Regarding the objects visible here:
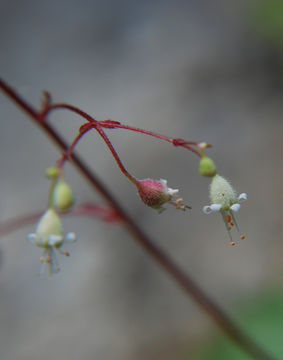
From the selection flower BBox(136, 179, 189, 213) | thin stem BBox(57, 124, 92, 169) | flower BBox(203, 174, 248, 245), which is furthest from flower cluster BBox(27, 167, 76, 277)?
flower BBox(203, 174, 248, 245)

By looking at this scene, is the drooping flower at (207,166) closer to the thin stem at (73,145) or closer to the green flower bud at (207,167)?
the green flower bud at (207,167)

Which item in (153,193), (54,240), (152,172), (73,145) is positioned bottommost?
(54,240)

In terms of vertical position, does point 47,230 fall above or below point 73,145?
below

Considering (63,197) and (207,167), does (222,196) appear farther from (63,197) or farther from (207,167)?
(63,197)

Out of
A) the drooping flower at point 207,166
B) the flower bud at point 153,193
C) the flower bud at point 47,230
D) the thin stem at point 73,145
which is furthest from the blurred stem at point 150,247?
the drooping flower at point 207,166

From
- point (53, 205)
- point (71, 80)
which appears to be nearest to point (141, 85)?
point (71, 80)

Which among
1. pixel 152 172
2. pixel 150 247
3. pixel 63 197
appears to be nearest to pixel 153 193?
pixel 63 197

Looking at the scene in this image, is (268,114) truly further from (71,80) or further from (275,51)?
(71,80)
